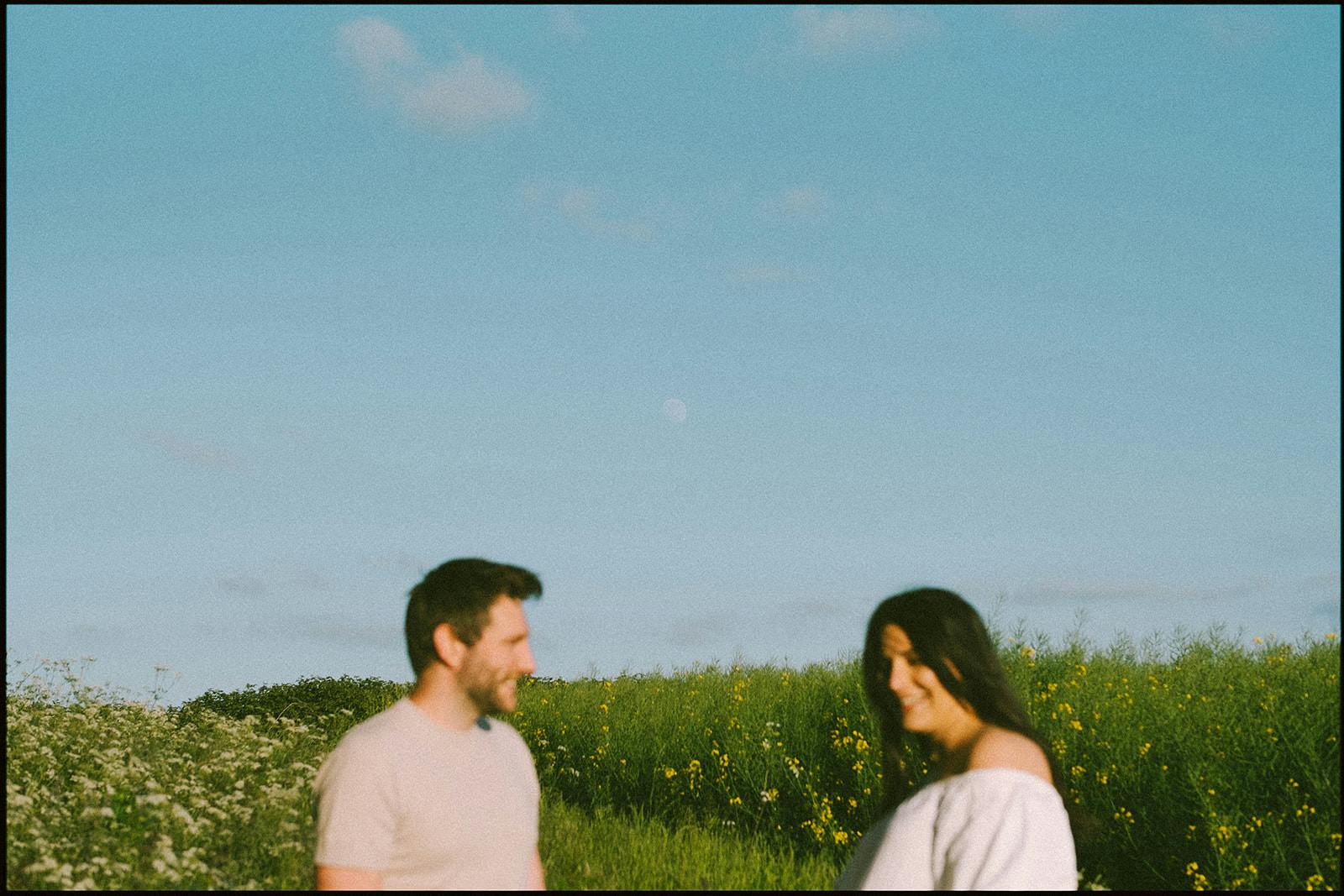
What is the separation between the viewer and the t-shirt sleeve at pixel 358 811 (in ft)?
12.1

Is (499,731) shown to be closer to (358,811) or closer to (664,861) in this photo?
(358,811)

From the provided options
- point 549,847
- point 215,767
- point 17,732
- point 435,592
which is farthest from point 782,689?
point 435,592

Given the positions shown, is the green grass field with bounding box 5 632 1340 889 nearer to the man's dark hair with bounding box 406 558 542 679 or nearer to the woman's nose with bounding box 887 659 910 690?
the man's dark hair with bounding box 406 558 542 679

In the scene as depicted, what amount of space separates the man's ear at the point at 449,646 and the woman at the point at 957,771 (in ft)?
4.59

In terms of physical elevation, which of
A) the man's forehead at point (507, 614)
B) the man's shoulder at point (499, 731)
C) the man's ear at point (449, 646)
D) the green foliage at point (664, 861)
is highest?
the man's forehead at point (507, 614)

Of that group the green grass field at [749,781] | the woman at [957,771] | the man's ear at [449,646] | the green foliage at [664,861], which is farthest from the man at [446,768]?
the green foliage at [664,861]

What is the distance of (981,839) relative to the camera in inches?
137

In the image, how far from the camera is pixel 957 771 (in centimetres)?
384

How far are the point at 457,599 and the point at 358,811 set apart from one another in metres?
0.80

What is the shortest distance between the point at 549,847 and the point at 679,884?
1.26 m

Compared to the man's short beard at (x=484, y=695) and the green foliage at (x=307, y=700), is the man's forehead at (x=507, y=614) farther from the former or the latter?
the green foliage at (x=307, y=700)

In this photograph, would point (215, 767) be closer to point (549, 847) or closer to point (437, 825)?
point (549, 847)

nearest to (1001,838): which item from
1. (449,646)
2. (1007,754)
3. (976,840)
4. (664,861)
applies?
(976,840)

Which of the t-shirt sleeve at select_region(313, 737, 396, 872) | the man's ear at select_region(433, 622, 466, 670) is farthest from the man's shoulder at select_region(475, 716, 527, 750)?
the t-shirt sleeve at select_region(313, 737, 396, 872)
